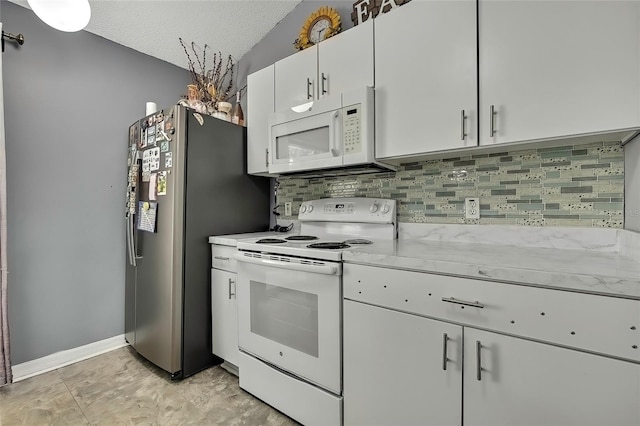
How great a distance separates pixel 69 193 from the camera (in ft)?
7.10

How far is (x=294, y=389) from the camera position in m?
1.51

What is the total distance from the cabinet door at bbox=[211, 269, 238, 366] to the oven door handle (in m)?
0.28

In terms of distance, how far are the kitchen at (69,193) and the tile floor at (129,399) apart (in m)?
0.32

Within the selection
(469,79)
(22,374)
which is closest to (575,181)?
(469,79)

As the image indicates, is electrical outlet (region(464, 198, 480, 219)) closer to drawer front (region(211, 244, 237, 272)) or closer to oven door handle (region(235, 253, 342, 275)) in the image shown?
oven door handle (region(235, 253, 342, 275))

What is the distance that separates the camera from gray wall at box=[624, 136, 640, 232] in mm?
1120

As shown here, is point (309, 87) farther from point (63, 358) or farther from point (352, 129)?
point (63, 358)

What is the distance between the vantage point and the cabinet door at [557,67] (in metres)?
1.06

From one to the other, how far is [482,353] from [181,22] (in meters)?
2.87

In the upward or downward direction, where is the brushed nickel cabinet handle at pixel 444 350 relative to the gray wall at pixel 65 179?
downward

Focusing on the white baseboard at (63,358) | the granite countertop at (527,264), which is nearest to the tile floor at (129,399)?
the white baseboard at (63,358)

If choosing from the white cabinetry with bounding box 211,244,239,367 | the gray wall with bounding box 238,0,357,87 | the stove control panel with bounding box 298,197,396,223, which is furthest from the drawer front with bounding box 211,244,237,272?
the gray wall with bounding box 238,0,357,87

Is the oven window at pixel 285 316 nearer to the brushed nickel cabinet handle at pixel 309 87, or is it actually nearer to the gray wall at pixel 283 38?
the brushed nickel cabinet handle at pixel 309 87

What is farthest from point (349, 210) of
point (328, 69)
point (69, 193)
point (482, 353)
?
point (69, 193)
